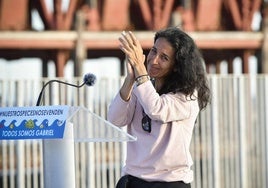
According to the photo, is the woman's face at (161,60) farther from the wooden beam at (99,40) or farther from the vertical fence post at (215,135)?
the wooden beam at (99,40)

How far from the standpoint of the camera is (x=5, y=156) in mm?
7836

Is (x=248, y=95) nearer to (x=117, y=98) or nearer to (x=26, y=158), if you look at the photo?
(x=26, y=158)

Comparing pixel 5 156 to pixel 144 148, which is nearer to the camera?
pixel 144 148

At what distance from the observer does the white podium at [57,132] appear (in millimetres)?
2877

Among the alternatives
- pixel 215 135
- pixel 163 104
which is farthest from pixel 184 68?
pixel 215 135

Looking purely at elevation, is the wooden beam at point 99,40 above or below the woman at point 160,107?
above

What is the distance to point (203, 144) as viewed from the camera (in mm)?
8680

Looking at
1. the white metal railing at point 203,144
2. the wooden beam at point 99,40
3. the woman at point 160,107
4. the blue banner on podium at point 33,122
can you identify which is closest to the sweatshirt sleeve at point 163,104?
the woman at point 160,107

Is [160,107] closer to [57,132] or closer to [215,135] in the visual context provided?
[57,132]

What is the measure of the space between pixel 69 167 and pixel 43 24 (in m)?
12.9

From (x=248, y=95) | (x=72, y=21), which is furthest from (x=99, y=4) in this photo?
(x=248, y=95)

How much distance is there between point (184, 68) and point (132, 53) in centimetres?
28

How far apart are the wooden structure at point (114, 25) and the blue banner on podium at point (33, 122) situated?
10.8 metres

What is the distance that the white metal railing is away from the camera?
7781 mm
